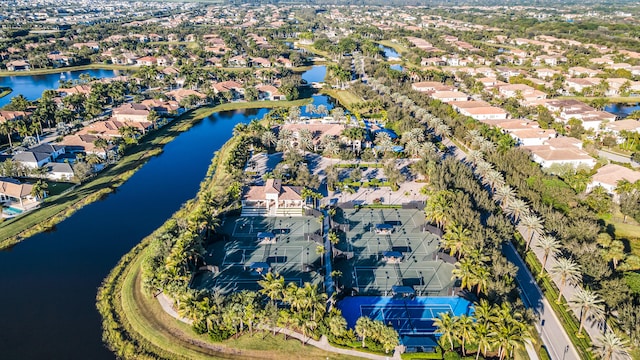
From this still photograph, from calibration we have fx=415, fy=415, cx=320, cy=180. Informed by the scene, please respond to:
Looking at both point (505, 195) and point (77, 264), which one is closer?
point (77, 264)

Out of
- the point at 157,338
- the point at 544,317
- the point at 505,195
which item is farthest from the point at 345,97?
the point at 157,338

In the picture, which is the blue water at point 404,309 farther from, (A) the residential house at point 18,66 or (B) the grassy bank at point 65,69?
(A) the residential house at point 18,66

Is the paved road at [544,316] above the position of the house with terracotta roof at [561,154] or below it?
below

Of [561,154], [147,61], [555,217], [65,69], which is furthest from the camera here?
[147,61]

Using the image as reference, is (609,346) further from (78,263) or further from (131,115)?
(131,115)

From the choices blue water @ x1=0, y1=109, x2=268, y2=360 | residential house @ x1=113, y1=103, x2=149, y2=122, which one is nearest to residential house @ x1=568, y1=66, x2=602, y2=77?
blue water @ x1=0, y1=109, x2=268, y2=360

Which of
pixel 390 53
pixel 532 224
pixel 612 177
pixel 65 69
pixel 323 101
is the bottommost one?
pixel 390 53

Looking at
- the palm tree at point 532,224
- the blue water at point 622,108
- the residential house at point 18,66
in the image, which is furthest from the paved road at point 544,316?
the residential house at point 18,66

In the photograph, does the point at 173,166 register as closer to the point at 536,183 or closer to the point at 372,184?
the point at 372,184
